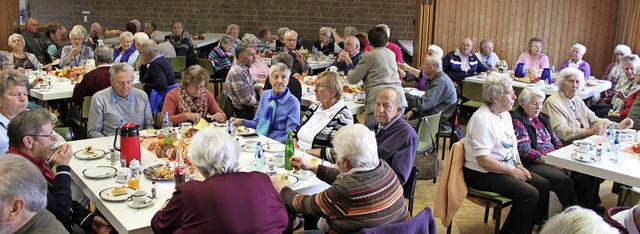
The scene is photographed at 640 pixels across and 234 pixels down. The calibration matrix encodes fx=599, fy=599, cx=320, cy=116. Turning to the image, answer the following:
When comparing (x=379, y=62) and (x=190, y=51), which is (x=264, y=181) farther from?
(x=190, y=51)

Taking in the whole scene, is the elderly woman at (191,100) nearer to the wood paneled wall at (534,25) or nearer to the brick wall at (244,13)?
the wood paneled wall at (534,25)

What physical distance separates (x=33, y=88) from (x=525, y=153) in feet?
16.8

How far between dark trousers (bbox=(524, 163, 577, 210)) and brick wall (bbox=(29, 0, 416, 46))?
29.1 feet

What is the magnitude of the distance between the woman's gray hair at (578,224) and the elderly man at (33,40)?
9.69 metres

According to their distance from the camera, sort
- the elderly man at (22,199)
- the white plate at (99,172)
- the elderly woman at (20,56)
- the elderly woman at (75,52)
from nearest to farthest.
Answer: the elderly man at (22,199) < the white plate at (99,172) < the elderly woman at (20,56) < the elderly woman at (75,52)

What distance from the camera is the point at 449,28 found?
1063cm

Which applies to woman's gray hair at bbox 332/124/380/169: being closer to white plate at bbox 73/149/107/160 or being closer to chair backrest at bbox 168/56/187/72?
white plate at bbox 73/149/107/160

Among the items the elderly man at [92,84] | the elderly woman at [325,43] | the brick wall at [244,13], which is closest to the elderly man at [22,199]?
the elderly man at [92,84]

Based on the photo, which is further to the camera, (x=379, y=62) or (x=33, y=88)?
(x=33, y=88)

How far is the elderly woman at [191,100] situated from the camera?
5.07 metres

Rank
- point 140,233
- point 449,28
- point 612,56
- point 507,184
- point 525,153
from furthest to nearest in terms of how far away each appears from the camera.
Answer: point 449,28
point 612,56
point 525,153
point 507,184
point 140,233

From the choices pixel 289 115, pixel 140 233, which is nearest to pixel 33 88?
pixel 289 115

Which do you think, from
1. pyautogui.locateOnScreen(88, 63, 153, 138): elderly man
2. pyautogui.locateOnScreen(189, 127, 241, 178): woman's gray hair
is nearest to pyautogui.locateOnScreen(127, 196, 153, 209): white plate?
pyautogui.locateOnScreen(189, 127, 241, 178): woman's gray hair

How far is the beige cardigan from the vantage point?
4176 mm
